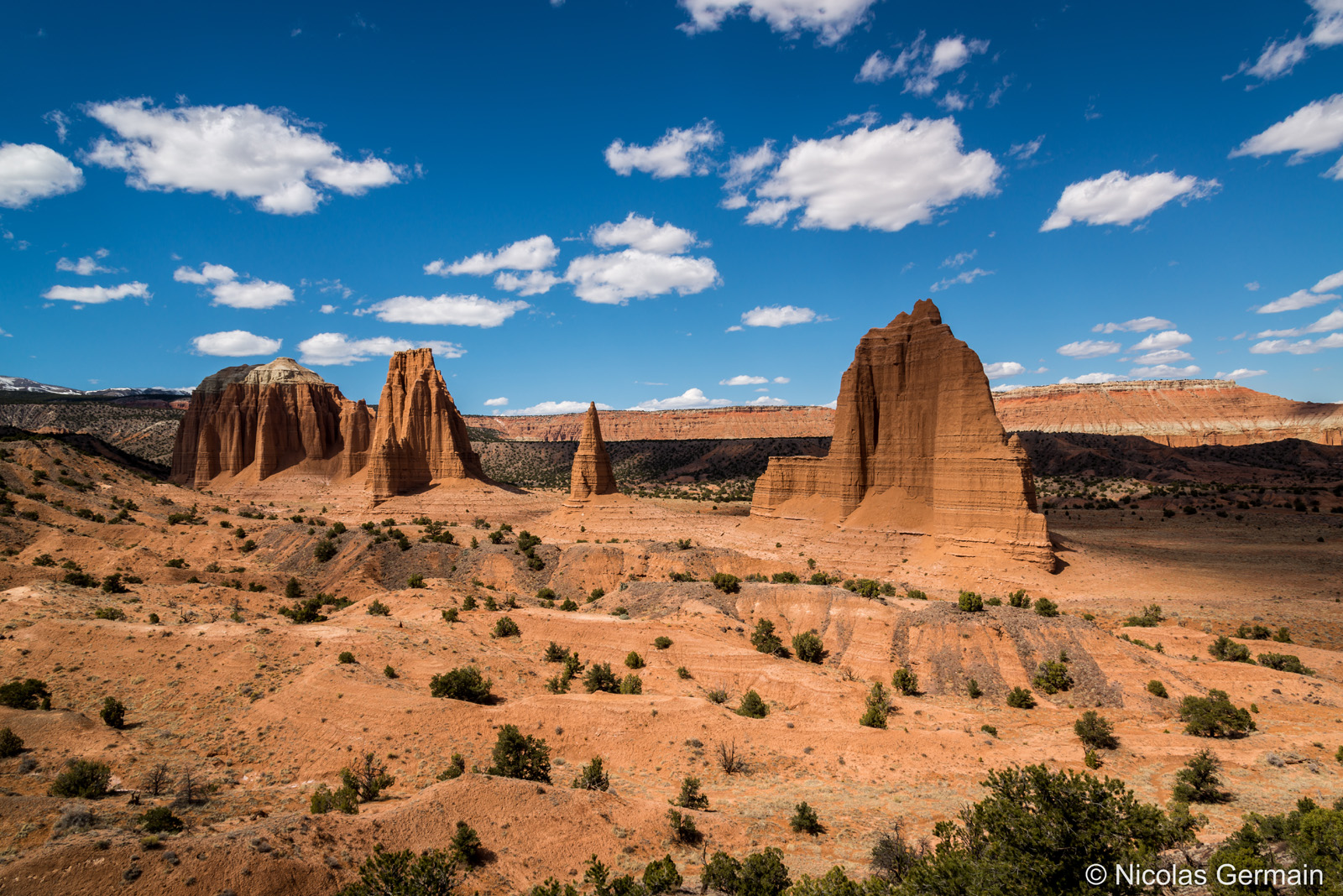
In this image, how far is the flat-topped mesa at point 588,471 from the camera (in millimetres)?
56719

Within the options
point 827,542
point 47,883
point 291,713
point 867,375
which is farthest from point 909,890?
point 867,375

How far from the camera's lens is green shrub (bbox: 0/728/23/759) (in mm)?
12750

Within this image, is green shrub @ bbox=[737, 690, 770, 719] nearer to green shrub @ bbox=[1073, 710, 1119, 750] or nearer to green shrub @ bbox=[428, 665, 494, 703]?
green shrub @ bbox=[428, 665, 494, 703]

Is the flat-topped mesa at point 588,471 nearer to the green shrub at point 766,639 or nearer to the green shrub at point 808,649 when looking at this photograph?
the green shrub at point 766,639

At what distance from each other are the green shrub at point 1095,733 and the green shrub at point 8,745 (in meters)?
27.3

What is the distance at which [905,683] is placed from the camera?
904 inches

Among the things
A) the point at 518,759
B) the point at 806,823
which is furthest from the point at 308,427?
the point at 806,823

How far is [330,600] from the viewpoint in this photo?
33.3 metres

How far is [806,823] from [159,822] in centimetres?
1259

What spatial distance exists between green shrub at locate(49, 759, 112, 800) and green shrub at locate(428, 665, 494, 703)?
8190 mm

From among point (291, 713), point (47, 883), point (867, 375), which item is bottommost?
point (291, 713)

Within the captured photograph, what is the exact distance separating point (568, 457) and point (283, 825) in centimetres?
13355

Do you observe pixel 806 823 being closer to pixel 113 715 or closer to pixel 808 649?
pixel 808 649

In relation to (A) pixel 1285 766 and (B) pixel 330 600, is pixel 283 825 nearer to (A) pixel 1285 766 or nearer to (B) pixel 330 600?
(A) pixel 1285 766
